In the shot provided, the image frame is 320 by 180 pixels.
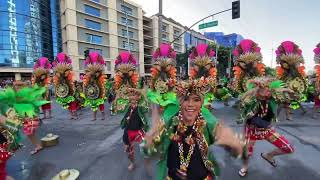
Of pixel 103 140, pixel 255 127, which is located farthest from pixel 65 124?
pixel 255 127

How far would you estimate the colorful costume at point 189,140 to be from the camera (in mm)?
2463

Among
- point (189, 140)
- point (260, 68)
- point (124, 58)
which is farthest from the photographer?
point (260, 68)

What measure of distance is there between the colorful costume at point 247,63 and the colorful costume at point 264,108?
477 centimetres

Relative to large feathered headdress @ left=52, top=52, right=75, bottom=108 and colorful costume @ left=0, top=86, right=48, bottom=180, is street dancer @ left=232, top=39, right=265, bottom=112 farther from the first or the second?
colorful costume @ left=0, top=86, right=48, bottom=180

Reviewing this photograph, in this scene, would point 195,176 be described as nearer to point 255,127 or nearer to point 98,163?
point 255,127

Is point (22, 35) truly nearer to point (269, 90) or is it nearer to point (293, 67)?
point (293, 67)

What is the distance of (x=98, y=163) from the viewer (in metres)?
5.21

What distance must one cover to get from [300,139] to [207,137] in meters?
4.79

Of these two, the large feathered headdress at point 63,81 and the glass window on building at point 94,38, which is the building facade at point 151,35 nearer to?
the glass window on building at point 94,38

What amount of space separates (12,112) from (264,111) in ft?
11.8

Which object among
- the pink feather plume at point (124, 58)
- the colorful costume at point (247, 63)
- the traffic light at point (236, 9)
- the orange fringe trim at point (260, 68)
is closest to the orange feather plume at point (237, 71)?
the colorful costume at point (247, 63)

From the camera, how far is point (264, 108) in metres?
4.09

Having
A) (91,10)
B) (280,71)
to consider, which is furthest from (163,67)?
(91,10)

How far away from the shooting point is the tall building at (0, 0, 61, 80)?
126 feet
